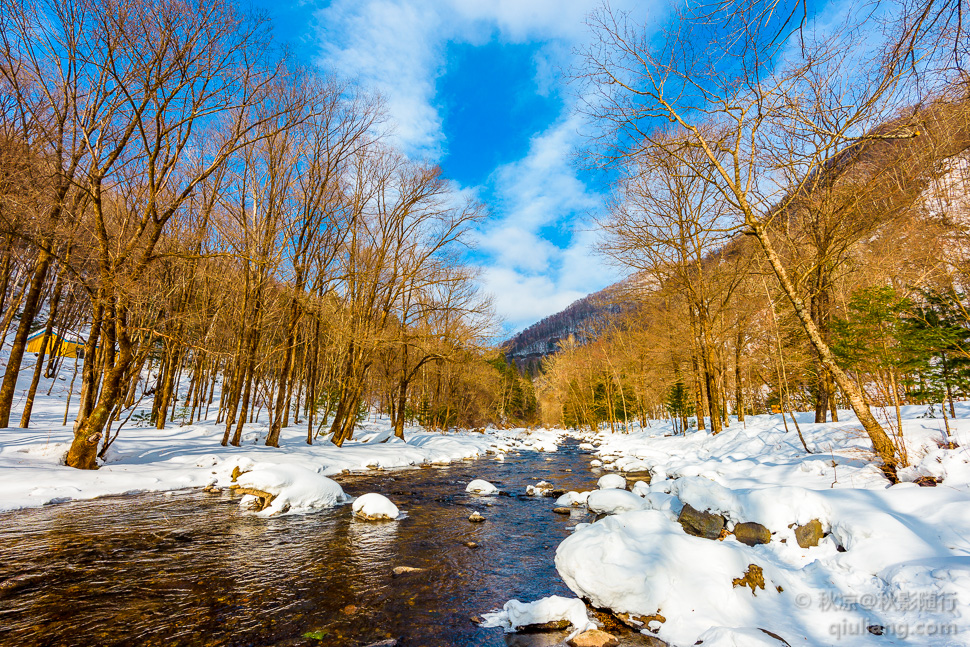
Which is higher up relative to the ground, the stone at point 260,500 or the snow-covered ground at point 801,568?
the snow-covered ground at point 801,568

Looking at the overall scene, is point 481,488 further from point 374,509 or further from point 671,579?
point 671,579

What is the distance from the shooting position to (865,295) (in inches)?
322

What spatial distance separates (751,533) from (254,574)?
6.59 m

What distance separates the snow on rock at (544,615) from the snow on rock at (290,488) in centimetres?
584

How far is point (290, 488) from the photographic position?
28.2 feet

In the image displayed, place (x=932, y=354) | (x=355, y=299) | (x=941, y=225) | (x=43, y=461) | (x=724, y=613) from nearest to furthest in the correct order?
(x=724, y=613), (x=932, y=354), (x=941, y=225), (x=43, y=461), (x=355, y=299)

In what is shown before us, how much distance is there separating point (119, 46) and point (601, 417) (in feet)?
149

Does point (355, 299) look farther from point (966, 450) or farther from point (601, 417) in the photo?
point (601, 417)

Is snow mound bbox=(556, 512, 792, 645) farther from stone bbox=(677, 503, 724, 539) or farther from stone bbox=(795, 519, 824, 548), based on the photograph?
stone bbox=(677, 503, 724, 539)

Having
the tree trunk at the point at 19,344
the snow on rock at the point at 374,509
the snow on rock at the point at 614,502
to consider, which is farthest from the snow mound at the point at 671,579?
the tree trunk at the point at 19,344

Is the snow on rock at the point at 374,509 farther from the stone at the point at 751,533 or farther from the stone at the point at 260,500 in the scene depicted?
the stone at the point at 751,533

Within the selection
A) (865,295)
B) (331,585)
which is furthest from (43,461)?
(865,295)

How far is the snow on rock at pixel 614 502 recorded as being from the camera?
799cm

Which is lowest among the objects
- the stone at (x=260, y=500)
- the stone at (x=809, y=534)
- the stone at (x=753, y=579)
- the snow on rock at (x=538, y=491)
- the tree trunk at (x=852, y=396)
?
the snow on rock at (x=538, y=491)
